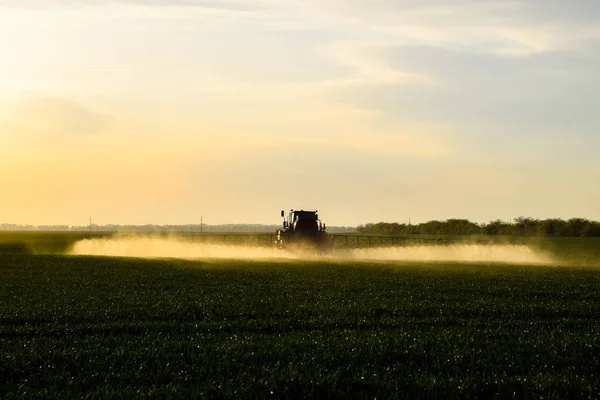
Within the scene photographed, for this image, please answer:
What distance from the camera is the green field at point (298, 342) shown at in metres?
11.2

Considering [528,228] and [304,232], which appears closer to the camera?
[304,232]

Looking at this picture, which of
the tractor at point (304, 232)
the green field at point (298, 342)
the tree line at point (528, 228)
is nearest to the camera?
the green field at point (298, 342)

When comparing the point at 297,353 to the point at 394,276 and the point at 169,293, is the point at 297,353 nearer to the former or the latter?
the point at 169,293

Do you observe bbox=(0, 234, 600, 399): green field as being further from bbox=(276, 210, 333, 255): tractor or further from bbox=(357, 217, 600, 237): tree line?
bbox=(357, 217, 600, 237): tree line

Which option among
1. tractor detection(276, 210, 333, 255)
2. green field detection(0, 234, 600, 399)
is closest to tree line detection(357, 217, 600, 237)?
tractor detection(276, 210, 333, 255)

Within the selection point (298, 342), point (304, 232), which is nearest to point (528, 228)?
point (304, 232)

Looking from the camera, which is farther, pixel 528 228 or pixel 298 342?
pixel 528 228

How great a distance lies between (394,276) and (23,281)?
20.6m

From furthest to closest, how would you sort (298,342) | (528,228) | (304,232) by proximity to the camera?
1. (528,228)
2. (304,232)
3. (298,342)

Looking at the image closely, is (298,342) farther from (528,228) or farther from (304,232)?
(528,228)

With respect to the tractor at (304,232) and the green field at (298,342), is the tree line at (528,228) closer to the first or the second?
the tractor at (304,232)

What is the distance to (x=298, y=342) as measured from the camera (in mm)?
15109

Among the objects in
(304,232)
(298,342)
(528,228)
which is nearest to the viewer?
(298,342)

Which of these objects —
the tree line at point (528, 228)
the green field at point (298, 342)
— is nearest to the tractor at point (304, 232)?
the green field at point (298, 342)
